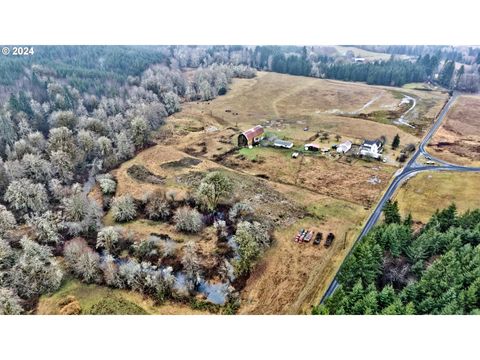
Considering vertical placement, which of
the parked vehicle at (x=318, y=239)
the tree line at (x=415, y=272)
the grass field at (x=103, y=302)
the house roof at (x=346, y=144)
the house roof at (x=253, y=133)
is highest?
the house roof at (x=253, y=133)

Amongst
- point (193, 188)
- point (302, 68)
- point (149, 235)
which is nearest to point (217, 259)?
point (149, 235)

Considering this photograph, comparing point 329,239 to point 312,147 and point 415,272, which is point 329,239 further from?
point 312,147

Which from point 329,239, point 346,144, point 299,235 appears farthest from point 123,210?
point 346,144

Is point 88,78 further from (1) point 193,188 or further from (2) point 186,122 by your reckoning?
(1) point 193,188

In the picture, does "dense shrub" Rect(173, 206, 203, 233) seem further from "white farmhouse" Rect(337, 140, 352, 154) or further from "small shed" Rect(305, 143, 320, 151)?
"white farmhouse" Rect(337, 140, 352, 154)

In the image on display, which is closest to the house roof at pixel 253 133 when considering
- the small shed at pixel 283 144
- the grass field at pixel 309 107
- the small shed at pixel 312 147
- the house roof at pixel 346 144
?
the small shed at pixel 283 144

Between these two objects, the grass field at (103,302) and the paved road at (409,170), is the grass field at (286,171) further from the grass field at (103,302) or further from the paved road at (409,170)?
the grass field at (103,302)

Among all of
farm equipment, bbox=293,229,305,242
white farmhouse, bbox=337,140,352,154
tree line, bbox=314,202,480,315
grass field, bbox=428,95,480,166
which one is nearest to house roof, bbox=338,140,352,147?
white farmhouse, bbox=337,140,352,154
